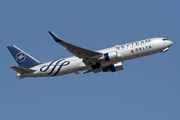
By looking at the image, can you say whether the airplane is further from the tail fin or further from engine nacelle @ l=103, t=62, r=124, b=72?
engine nacelle @ l=103, t=62, r=124, b=72

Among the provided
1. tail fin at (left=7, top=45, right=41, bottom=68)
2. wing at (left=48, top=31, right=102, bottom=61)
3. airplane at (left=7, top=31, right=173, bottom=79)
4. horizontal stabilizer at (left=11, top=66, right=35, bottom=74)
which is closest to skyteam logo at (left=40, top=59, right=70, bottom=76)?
airplane at (left=7, top=31, right=173, bottom=79)

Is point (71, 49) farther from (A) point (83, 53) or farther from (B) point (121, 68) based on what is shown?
(B) point (121, 68)

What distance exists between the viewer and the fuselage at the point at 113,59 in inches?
1868

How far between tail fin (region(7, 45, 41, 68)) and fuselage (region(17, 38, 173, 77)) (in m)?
1.47

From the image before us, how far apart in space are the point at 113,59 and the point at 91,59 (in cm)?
381

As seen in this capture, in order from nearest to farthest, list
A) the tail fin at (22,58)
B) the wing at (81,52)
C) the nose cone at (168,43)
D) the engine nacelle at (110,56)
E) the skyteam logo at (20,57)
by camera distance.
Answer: the wing at (81,52) < the engine nacelle at (110,56) < the nose cone at (168,43) < the tail fin at (22,58) < the skyteam logo at (20,57)

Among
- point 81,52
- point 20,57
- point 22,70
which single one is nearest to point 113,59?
point 81,52

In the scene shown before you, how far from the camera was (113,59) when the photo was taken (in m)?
46.8

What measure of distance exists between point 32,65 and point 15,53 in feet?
14.4

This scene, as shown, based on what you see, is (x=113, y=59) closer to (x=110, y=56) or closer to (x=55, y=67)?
(x=110, y=56)

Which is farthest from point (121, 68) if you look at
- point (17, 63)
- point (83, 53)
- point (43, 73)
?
point (17, 63)

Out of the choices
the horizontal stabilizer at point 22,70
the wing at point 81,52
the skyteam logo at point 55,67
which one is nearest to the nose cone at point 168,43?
the wing at point 81,52

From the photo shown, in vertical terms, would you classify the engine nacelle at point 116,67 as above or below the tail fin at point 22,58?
below

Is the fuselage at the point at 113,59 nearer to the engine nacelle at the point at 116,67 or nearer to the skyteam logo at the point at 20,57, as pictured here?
the skyteam logo at the point at 20,57
